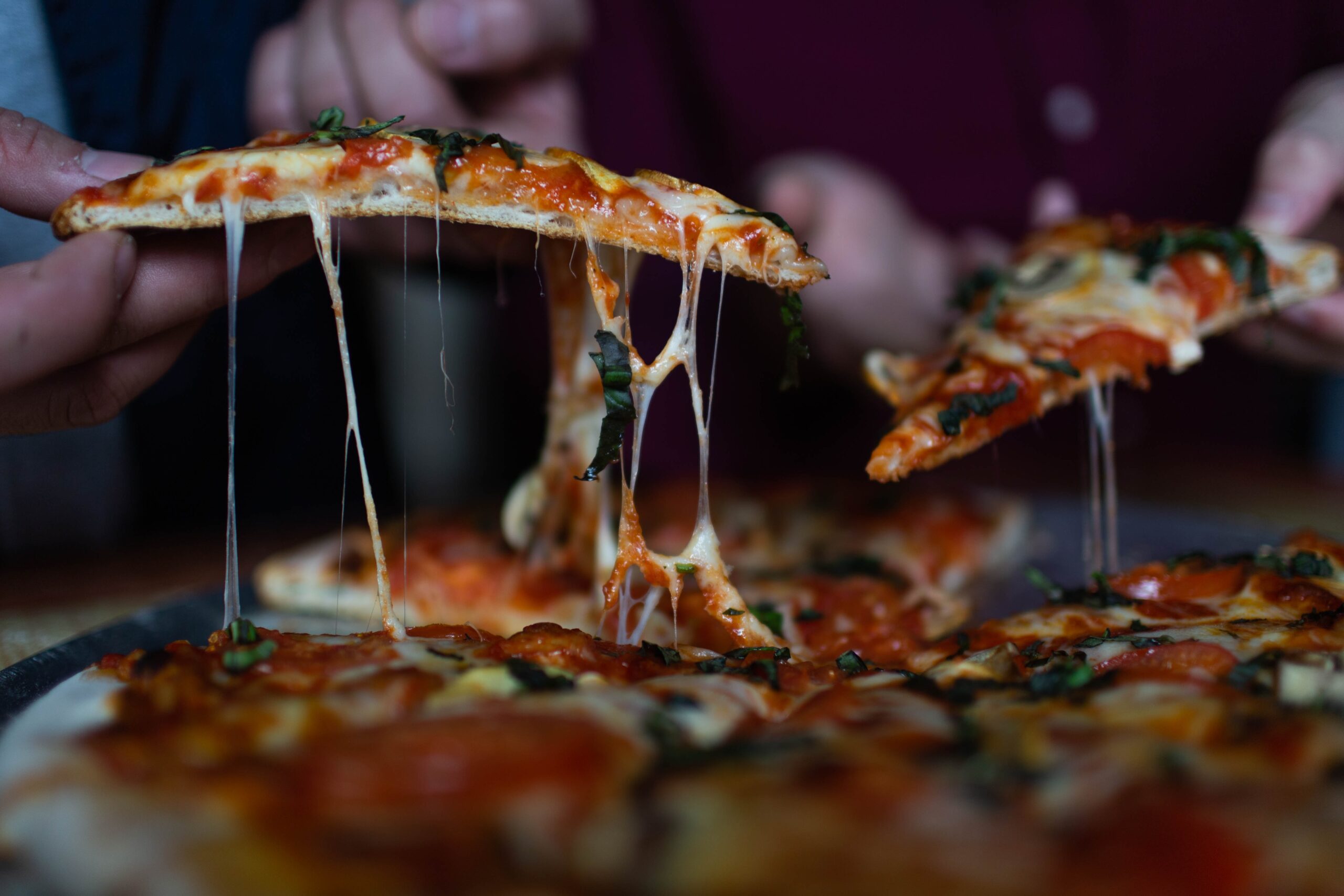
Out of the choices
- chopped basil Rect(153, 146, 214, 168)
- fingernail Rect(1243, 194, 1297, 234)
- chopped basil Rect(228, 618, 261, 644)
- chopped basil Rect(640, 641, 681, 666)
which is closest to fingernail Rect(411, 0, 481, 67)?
chopped basil Rect(153, 146, 214, 168)

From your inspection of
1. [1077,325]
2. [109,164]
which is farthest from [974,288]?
[109,164]

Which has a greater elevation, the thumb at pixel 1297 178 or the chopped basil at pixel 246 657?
the thumb at pixel 1297 178

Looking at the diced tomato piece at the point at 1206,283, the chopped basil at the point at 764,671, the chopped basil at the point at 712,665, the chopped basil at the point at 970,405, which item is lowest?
the chopped basil at the point at 712,665

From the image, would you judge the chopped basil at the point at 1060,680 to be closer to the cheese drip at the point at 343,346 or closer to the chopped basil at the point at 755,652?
the chopped basil at the point at 755,652

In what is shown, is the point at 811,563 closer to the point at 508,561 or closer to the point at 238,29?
the point at 508,561

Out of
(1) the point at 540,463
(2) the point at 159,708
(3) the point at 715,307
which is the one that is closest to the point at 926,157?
(3) the point at 715,307

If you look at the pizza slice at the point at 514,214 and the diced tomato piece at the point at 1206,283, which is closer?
the pizza slice at the point at 514,214

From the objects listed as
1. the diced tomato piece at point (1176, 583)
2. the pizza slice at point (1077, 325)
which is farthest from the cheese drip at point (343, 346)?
the diced tomato piece at point (1176, 583)
